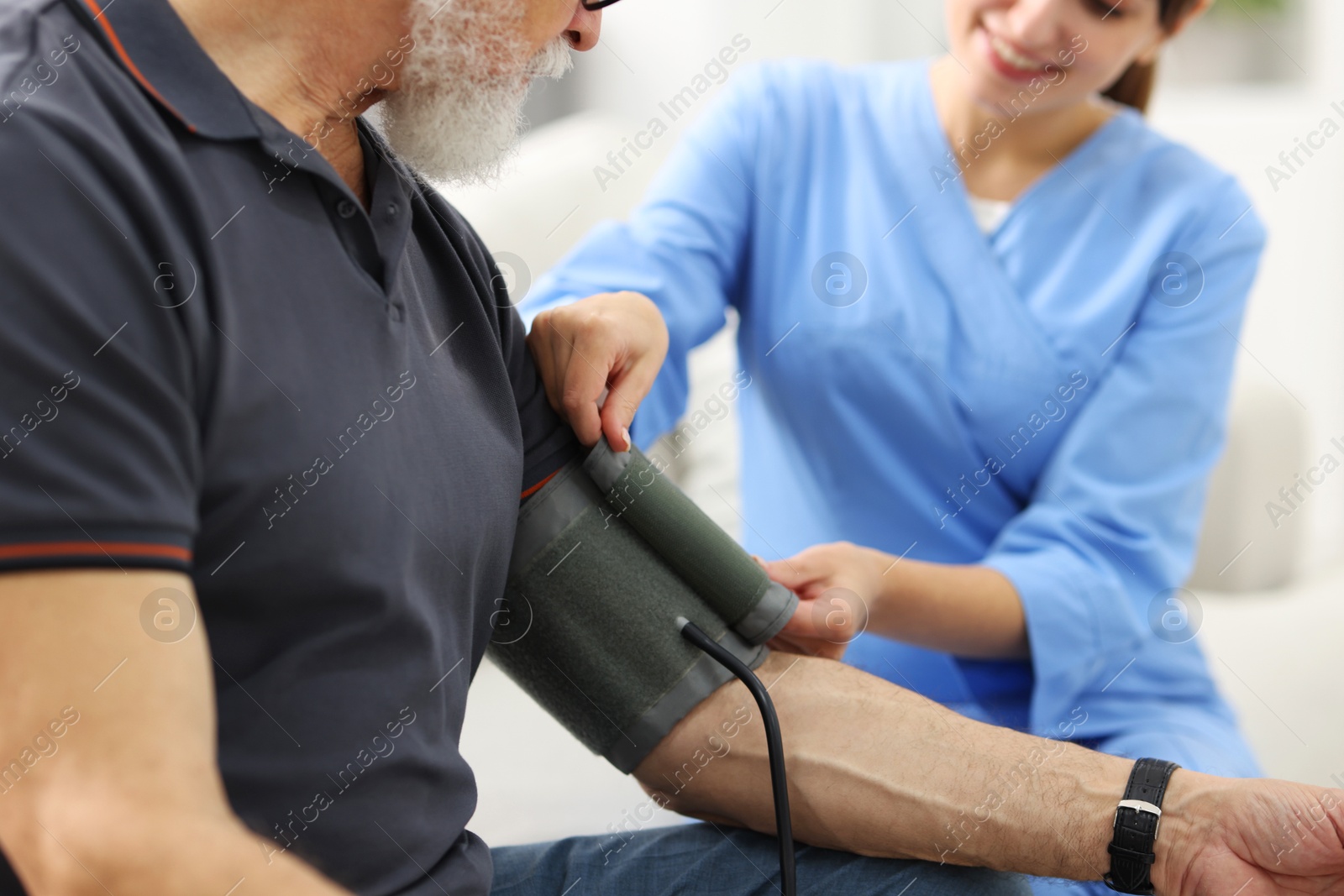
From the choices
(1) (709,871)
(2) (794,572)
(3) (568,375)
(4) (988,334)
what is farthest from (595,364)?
(4) (988,334)

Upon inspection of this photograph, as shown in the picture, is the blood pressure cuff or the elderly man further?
the blood pressure cuff

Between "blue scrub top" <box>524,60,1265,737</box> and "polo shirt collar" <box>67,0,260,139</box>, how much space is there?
2.01 ft

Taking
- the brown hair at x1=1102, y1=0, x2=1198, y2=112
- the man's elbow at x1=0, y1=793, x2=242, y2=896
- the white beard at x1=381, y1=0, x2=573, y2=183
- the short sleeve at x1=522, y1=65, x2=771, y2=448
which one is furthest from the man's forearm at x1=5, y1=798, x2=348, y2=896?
the brown hair at x1=1102, y1=0, x2=1198, y2=112

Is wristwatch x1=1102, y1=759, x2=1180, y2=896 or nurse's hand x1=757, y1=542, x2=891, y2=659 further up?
nurse's hand x1=757, y1=542, x2=891, y2=659

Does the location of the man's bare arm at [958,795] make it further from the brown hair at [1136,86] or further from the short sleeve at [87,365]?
the brown hair at [1136,86]

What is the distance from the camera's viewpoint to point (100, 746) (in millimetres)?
506

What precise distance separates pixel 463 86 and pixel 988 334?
0.75 m

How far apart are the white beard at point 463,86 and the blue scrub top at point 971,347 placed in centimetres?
41

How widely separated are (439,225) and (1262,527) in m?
1.86

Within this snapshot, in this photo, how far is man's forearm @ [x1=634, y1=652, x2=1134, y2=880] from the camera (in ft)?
2.81

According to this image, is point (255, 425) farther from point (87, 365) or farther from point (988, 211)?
point (988, 211)

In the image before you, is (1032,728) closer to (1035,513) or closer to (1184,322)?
(1035,513)

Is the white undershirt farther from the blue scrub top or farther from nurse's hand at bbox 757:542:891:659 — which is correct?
nurse's hand at bbox 757:542:891:659

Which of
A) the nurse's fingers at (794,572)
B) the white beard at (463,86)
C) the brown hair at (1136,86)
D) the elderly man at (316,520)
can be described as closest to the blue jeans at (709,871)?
the elderly man at (316,520)
